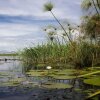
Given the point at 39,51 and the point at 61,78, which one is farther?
the point at 39,51

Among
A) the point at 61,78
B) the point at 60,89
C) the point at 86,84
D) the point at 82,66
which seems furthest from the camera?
the point at 82,66

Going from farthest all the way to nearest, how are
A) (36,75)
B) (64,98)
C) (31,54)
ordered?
1. (31,54)
2. (36,75)
3. (64,98)

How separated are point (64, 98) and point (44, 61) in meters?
12.8

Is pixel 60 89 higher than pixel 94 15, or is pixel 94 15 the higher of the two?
pixel 94 15

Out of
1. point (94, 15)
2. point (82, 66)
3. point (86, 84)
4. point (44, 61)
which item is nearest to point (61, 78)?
point (86, 84)

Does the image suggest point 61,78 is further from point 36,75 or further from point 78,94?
point 78,94

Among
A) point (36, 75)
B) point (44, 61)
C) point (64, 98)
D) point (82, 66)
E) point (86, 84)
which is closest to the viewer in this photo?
point (64, 98)

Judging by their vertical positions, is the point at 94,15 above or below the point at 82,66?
above

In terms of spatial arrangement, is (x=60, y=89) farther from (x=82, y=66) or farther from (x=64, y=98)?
(x=82, y=66)

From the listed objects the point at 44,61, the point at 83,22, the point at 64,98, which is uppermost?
the point at 83,22

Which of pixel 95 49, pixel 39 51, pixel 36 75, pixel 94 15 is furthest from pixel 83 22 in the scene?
pixel 36 75

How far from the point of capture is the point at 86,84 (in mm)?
8617

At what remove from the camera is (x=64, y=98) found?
6.48 m

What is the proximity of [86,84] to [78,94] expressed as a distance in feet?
5.89
